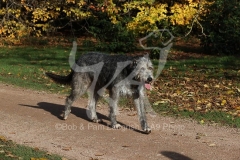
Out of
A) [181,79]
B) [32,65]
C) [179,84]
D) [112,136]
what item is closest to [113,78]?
[112,136]

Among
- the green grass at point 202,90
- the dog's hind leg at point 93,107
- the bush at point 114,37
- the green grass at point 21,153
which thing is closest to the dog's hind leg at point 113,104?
the dog's hind leg at point 93,107

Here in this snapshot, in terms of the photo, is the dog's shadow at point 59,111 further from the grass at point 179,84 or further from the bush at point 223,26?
the bush at point 223,26

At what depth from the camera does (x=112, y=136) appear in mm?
10219

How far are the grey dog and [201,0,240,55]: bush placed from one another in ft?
48.4

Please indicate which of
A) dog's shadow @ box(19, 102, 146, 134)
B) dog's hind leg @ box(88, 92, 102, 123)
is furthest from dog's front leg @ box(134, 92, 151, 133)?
dog's hind leg @ box(88, 92, 102, 123)

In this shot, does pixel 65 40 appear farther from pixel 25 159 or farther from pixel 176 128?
pixel 25 159

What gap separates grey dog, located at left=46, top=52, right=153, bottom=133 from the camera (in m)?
10.2

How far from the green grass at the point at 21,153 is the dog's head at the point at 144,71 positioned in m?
2.44

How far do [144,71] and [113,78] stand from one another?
2.86 feet

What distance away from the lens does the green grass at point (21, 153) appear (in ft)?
27.7

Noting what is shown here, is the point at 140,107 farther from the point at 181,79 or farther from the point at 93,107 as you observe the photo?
the point at 181,79

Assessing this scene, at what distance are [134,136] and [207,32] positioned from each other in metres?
16.6

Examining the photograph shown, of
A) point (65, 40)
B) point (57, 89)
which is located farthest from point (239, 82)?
point (65, 40)

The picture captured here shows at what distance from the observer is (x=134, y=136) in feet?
33.6
